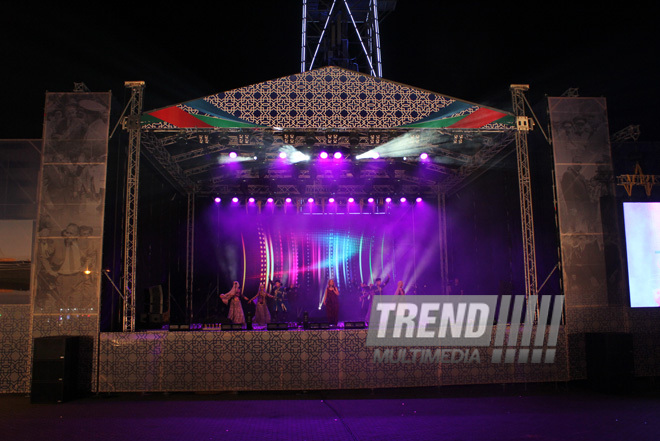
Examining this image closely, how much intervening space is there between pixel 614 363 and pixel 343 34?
10945 millimetres

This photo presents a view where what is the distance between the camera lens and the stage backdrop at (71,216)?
24.3 feet

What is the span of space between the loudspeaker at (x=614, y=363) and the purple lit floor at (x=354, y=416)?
→ 19cm

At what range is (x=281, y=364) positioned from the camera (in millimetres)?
7520

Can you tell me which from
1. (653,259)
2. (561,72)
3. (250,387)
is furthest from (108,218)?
(561,72)

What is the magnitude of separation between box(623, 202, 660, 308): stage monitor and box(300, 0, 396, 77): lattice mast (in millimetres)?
7630

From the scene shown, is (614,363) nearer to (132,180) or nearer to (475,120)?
(475,120)

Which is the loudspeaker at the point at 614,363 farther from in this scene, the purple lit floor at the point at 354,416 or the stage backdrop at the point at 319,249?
the stage backdrop at the point at 319,249

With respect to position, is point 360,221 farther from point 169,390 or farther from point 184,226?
point 169,390

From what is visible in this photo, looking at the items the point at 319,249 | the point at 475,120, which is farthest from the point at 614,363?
the point at 319,249

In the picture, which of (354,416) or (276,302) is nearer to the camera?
(354,416)

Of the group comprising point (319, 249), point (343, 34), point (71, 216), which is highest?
point (343, 34)

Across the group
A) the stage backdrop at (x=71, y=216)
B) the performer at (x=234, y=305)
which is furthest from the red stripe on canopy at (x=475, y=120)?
the performer at (x=234, y=305)

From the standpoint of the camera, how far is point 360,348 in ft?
25.0

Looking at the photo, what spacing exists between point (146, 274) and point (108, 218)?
2613mm
